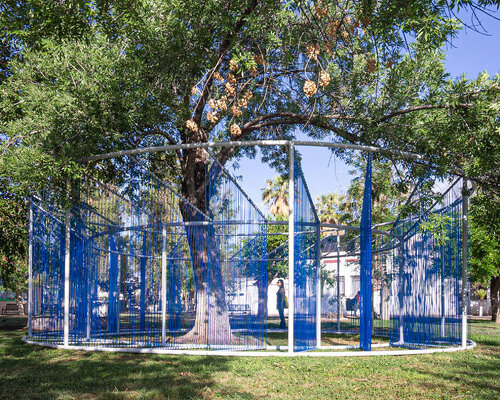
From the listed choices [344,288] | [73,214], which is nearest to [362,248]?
[73,214]

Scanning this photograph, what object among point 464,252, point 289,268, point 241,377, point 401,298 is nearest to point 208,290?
point 289,268

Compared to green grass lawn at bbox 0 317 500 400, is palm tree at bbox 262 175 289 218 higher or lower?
higher

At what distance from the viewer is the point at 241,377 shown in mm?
7641

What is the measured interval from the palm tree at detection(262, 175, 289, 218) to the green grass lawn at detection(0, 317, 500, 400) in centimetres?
2771

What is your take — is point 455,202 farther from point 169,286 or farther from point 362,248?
point 169,286

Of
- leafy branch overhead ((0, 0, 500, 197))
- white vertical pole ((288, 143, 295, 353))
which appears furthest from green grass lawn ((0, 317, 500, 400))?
leafy branch overhead ((0, 0, 500, 197))

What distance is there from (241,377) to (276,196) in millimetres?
32570

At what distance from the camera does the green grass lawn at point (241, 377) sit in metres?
6.59

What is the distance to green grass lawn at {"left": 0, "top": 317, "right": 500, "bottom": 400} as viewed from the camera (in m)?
6.59

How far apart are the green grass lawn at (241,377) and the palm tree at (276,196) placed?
27714 mm

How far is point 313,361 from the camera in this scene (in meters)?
9.09

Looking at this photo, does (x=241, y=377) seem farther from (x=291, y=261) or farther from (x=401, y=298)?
(x=401, y=298)

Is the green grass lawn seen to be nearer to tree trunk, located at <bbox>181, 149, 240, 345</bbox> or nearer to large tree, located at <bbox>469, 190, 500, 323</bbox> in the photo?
tree trunk, located at <bbox>181, 149, 240, 345</bbox>

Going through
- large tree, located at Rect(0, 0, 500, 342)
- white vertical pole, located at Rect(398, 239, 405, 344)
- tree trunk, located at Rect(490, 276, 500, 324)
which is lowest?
tree trunk, located at Rect(490, 276, 500, 324)
